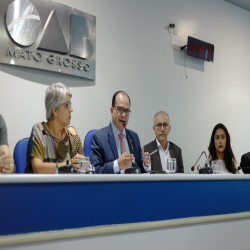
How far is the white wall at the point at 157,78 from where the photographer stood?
2.99 meters

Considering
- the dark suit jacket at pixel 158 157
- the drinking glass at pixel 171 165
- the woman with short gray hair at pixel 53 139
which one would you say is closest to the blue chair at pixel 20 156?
the woman with short gray hair at pixel 53 139

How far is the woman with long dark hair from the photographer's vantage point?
10.7 feet

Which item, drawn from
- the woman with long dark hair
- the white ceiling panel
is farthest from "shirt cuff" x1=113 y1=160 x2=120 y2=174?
the white ceiling panel

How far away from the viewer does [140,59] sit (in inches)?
153

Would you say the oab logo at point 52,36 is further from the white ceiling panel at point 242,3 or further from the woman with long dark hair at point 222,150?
the white ceiling panel at point 242,3

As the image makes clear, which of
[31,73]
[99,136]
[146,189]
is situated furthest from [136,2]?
[146,189]

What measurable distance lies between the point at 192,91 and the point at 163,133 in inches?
54.8

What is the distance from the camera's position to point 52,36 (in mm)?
3068

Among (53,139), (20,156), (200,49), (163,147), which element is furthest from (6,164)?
(200,49)

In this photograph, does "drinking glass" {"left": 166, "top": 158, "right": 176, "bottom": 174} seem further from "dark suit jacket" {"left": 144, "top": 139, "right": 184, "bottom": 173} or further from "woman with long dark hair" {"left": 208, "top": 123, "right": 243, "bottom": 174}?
"woman with long dark hair" {"left": 208, "top": 123, "right": 243, "bottom": 174}

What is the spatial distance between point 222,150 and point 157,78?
50.6 inches

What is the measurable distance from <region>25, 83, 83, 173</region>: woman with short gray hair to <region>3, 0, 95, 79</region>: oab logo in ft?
3.08

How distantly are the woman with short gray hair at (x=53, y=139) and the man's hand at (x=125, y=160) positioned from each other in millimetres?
301

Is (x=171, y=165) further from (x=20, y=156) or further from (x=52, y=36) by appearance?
(x=52, y=36)
